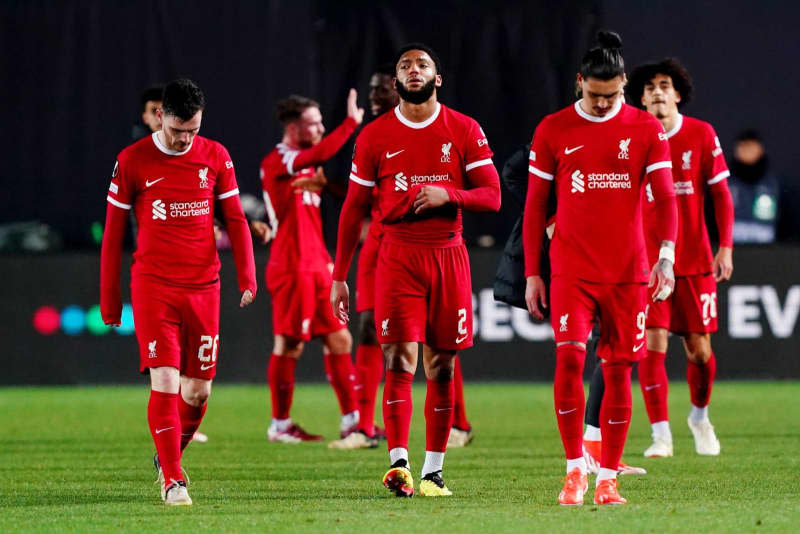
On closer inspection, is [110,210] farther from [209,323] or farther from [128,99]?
[128,99]

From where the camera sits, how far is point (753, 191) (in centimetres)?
1518

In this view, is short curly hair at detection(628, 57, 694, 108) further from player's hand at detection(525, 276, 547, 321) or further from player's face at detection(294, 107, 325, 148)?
player's hand at detection(525, 276, 547, 321)

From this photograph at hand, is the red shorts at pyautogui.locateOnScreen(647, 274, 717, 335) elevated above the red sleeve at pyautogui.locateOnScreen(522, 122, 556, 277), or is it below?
below

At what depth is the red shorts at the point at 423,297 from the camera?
23.4 feet

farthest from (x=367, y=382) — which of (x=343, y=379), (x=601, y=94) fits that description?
(x=601, y=94)

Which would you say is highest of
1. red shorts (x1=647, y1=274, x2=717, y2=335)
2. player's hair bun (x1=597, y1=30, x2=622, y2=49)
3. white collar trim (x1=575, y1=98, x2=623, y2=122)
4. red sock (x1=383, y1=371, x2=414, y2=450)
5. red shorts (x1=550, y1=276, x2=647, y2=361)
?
player's hair bun (x1=597, y1=30, x2=622, y2=49)

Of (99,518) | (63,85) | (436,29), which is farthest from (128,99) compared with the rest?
(99,518)

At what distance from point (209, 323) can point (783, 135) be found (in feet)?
32.2

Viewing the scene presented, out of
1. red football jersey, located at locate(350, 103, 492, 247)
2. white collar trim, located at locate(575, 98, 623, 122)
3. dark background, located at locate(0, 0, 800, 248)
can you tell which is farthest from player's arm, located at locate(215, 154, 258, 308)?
dark background, located at locate(0, 0, 800, 248)

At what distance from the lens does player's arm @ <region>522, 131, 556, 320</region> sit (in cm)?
677

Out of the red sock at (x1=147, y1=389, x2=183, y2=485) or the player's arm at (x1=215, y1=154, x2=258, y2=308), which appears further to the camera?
the player's arm at (x1=215, y1=154, x2=258, y2=308)

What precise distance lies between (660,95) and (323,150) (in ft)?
7.00

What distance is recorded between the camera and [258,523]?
614 centimetres

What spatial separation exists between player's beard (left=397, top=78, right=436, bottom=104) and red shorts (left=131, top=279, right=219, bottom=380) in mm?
1273
